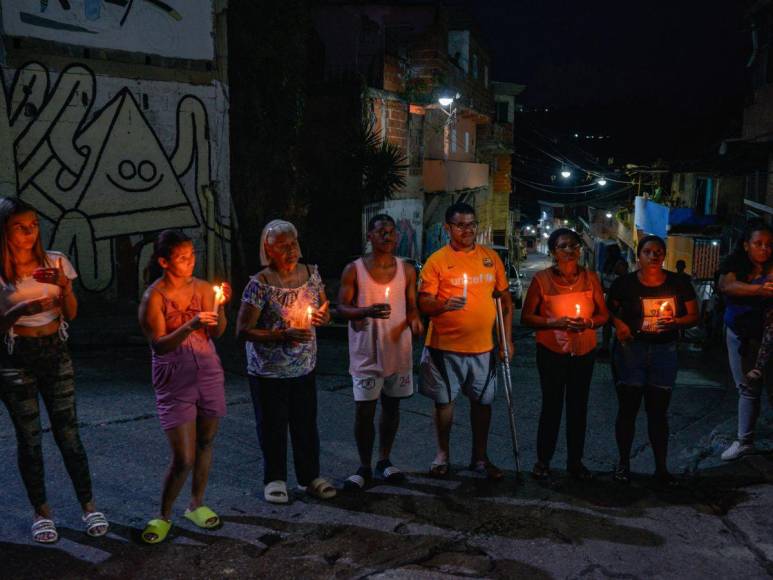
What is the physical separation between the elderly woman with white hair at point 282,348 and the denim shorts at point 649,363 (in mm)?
2168

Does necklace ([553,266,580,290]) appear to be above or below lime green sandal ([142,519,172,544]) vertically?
above

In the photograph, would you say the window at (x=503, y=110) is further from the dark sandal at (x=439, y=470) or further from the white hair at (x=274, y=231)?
the white hair at (x=274, y=231)

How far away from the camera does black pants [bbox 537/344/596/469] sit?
5.42m

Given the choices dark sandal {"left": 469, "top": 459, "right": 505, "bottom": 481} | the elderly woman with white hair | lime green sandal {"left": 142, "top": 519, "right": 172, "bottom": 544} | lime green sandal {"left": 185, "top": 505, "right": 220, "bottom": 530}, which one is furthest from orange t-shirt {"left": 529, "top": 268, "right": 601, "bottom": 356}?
lime green sandal {"left": 142, "top": 519, "right": 172, "bottom": 544}

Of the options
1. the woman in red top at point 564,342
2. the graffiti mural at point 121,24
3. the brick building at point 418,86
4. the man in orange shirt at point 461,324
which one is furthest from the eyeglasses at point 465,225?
the brick building at point 418,86

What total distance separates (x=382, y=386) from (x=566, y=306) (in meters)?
1.43

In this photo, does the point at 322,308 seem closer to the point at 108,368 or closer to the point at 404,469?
the point at 404,469

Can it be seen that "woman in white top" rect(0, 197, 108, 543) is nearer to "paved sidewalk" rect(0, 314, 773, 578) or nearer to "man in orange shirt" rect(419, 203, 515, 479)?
"paved sidewalk" rect(0, 314, 773, 578)

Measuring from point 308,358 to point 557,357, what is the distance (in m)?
1.78

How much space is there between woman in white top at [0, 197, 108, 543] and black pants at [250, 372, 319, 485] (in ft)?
3.60

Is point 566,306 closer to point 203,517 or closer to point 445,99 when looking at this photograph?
point 203,517

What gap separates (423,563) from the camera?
4.20 m

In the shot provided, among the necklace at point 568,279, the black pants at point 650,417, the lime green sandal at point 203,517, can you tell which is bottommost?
the lime green sandal at point 203,517

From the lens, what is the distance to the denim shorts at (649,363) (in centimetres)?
534
